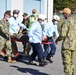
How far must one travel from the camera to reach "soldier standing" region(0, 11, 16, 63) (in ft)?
35.1

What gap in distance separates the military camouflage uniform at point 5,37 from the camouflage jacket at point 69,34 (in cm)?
281

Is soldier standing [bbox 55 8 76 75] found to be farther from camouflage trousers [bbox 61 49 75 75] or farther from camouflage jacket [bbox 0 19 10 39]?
camouflage jacket [bbox 0 19 10 39]

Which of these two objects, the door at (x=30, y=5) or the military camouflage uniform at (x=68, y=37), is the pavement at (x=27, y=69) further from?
the door at (x=30, y=5)

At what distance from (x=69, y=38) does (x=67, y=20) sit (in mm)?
442

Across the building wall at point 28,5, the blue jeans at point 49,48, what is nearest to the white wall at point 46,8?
the building wall at point 28,5

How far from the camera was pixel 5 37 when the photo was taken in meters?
11.0

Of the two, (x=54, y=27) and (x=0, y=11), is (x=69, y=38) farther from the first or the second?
(x=0, y=11)

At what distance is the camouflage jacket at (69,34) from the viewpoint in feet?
27.2

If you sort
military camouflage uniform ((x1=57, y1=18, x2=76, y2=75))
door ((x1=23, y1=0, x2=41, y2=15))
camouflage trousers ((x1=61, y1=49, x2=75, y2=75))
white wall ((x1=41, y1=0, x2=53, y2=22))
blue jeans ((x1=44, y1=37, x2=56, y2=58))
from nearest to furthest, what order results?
1. military camouflage uniform ((x1=57, y1=18, x2=76, y2=75))
2. camouflage trousers ((x1=61, y1=49, x2=75, y2=75))
3. blue jeans ((x1=44, y1=37, x2=56, y2=58))
4. door ((x1=23, y1=0, x2=41, y2=15))
5. white wall ((x1=41, y1=0, x2=53, y2=22))

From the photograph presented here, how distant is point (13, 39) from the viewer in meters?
→ 11.1

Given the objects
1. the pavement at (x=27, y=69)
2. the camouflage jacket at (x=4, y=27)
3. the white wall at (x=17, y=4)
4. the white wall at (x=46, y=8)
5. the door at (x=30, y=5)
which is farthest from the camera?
the white wall at (x=46, y=8)

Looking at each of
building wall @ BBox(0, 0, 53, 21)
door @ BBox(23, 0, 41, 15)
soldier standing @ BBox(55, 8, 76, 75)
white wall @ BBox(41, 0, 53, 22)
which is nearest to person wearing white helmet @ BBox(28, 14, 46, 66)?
soldier standing @ BBox(55, 8, 76, 75)

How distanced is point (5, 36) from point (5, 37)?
0.17ft

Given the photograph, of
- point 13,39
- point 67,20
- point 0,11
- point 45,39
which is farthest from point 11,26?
point 0,11
